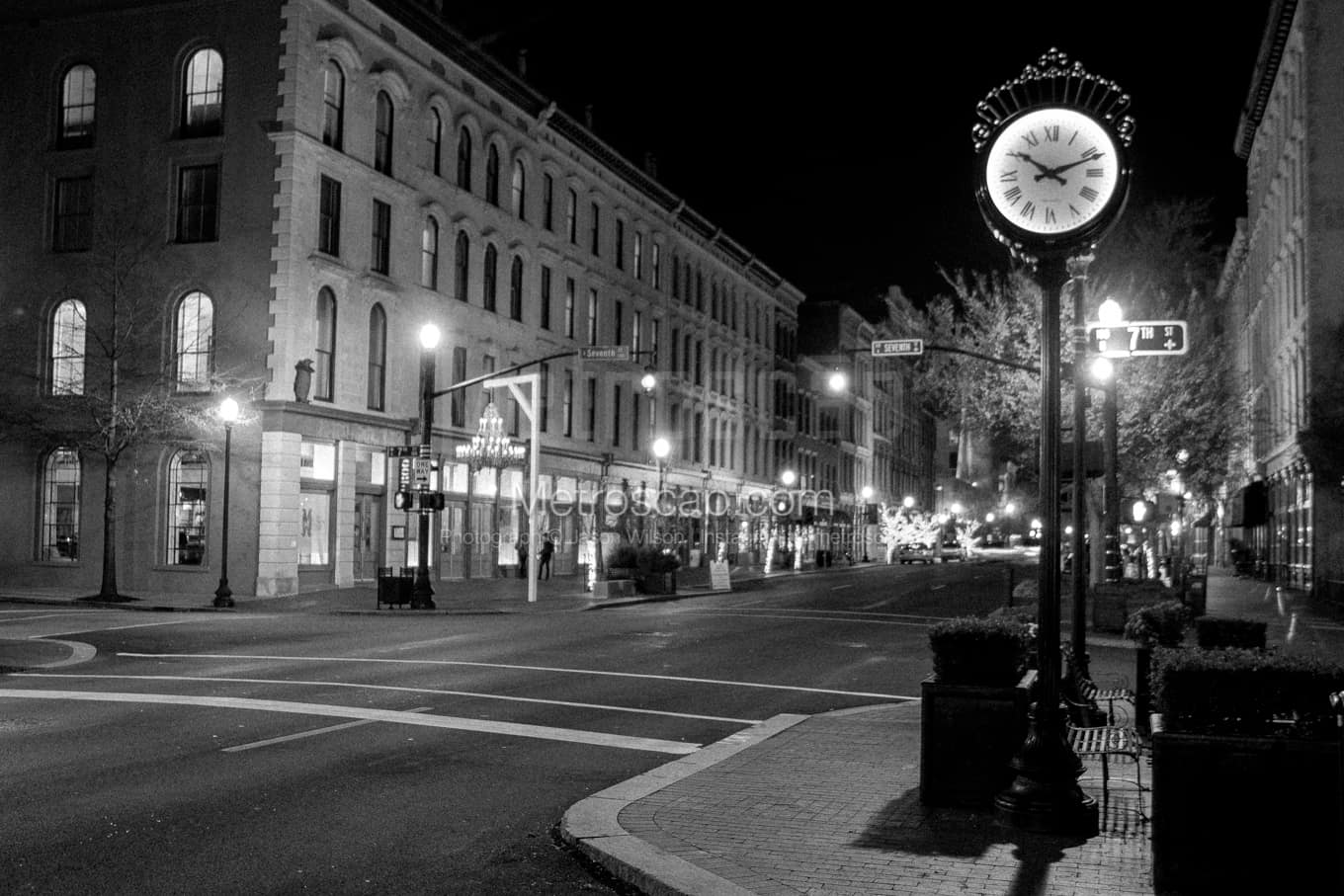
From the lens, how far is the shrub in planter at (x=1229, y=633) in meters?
9.63

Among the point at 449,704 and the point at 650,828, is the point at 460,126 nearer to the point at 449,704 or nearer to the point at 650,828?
the point at 449,704

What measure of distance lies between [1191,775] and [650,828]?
299 cm

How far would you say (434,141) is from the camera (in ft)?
133

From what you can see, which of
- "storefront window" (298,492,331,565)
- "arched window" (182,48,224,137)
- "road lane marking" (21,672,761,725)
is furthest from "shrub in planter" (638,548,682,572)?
"road lane marking" (21,672,761,725)

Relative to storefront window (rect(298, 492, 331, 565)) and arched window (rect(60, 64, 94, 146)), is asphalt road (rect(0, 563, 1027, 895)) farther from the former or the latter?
arched window (rect(60, 64, 94, 146))

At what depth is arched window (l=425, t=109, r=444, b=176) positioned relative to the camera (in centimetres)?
4000

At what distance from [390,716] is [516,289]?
34.3 meters

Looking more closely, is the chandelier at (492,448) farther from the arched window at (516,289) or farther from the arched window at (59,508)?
the arched window at (59,508)

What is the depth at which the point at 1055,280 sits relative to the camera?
8.23 metres

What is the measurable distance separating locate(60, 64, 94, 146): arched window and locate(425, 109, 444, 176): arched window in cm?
928

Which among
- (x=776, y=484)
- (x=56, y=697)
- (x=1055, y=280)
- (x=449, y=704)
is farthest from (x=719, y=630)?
(x=776, y=484)

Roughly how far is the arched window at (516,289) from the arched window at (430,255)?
16.0 feet

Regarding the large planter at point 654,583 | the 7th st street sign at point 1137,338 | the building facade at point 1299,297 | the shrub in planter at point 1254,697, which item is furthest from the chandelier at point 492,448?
the shrub in planter at point 1254,697

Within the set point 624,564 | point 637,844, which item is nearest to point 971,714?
point 637,844
